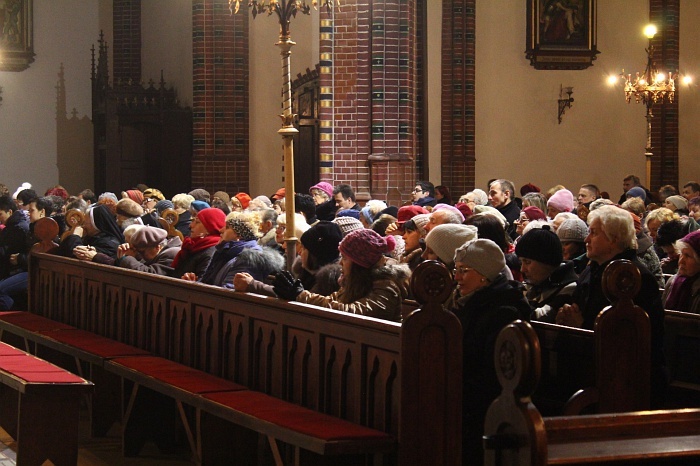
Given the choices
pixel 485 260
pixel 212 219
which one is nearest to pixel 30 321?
pixel 212 219

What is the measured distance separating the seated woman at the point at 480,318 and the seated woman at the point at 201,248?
136 inches

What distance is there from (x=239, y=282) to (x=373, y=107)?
703 centimetres

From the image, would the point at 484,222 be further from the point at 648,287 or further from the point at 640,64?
the point at 640,64

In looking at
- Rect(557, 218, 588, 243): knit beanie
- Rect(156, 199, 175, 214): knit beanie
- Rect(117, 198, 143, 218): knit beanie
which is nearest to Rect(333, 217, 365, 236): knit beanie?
Rect(557, 218, 588, 243): knit beanie

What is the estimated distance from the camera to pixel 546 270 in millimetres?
5668

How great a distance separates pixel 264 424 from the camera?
16.2ft

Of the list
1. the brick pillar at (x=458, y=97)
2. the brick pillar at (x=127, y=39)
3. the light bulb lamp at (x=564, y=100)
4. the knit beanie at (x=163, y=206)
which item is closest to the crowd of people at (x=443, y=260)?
the knit beanie at (x=163, y=206)

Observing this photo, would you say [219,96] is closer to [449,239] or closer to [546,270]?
[449,239]

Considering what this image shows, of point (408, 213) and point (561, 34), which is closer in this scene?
point (408, 213)

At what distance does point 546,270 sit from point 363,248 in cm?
99

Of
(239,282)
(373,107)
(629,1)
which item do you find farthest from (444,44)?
(239,282)

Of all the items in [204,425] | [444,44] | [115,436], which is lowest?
[115,436]

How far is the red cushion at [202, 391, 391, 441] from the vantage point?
460 cm

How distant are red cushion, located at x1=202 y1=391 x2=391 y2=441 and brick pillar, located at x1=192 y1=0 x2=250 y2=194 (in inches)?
473
